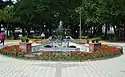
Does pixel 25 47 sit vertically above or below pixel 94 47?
above

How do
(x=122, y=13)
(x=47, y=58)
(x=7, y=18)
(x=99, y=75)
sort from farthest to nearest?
(x=7, y=18)
(x=122, y=13)
(x=47, y=58)
(x=99, y=75)

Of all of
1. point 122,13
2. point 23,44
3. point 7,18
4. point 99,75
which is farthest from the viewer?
point 7,18

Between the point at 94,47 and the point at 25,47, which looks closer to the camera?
the point at 25,47

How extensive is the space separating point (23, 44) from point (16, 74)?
1080 cm

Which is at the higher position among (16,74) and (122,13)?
(122,13)

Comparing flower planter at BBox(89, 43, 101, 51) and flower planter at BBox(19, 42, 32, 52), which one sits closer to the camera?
flower planter at BBox(19, 42, 32, 52)

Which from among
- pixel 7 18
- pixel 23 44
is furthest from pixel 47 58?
pixel 7 18

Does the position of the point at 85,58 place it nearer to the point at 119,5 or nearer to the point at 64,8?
the point at 119,5

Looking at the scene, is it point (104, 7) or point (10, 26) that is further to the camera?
point (10, 26)

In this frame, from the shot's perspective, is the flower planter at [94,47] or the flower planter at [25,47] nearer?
the flower planter at [25,47]

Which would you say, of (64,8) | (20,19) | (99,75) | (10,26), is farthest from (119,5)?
(99,75)

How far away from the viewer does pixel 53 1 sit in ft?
228

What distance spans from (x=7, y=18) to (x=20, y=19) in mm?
3532

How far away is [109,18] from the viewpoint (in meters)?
52.8
